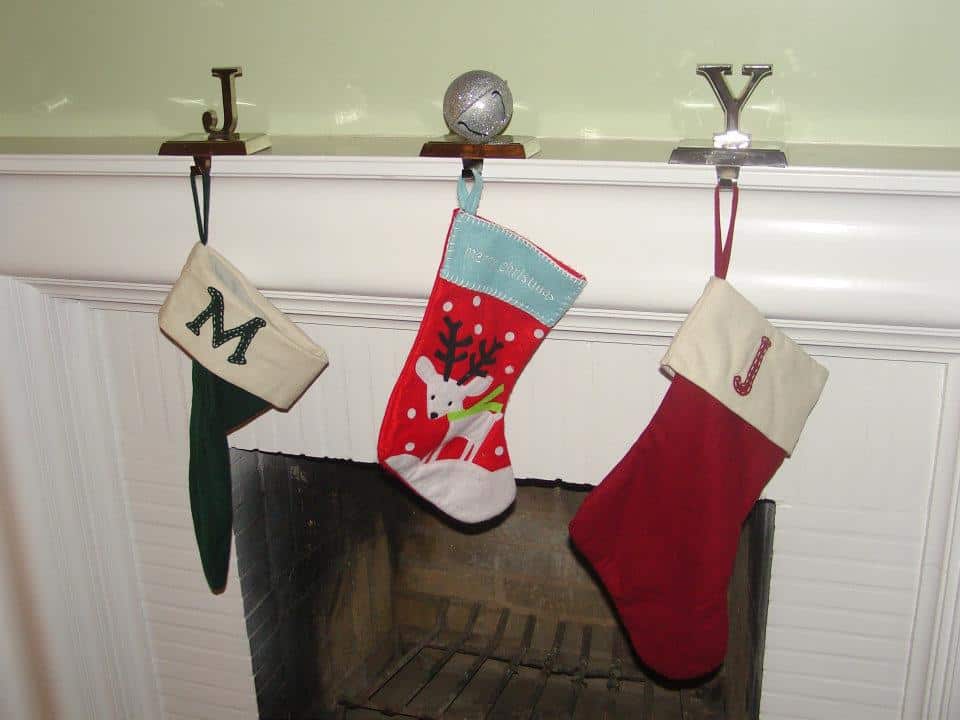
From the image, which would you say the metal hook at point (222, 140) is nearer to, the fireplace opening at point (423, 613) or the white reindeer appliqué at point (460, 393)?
the white reindeer appliqué at point (460, 393)

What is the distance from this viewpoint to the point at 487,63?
1.09 m

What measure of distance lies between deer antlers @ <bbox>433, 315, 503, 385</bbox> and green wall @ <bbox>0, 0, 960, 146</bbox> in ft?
0.97

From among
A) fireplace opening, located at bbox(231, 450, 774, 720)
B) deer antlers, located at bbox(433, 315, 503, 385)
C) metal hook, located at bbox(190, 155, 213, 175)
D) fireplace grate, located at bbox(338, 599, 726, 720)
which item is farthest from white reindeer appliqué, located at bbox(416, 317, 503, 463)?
fireplace grate, located at bbox(338, 599, 726, 720)

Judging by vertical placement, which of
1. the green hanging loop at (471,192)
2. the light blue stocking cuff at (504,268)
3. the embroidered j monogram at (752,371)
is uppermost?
the green hanging loop at (471,192)

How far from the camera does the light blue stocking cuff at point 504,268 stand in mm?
956

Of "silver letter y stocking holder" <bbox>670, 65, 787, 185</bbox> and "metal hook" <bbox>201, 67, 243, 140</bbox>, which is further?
"metal hook" <bbox>201, 67, 243, 140</bbox>

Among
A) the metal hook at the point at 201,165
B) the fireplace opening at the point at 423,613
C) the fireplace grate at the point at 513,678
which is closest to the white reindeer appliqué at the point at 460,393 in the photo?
the fireplace opening at the point at 423,613

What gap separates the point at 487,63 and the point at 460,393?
42 cm

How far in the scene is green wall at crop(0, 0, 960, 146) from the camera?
0.98m

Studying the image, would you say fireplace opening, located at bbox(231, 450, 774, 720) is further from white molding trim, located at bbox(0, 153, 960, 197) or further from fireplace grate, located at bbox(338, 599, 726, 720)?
white molding trim, located at bbox(0, 153, 960, 197)

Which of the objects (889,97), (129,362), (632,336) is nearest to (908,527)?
(632,336)

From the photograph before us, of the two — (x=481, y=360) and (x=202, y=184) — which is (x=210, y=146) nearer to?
(x=202, y=184)

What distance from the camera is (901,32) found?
3.16 ft

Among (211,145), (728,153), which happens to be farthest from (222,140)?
(728,153)
